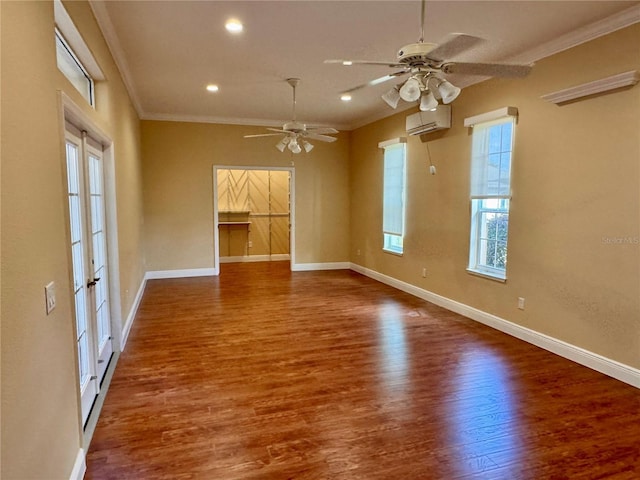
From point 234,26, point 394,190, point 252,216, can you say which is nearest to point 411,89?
point 234,26

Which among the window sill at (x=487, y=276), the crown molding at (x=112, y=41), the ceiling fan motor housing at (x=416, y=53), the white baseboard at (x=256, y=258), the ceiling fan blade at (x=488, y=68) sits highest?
the crown molding at (x=112, y=41)

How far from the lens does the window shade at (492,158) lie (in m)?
4.35

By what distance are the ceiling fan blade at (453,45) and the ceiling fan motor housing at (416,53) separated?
34 millimetres

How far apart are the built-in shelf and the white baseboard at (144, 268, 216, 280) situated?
6.20m

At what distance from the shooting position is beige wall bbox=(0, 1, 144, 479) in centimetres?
129

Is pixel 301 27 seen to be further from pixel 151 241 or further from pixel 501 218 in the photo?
pixel 151 241

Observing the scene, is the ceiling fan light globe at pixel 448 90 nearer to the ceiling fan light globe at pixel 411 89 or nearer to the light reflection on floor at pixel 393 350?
the ceiling fan light globe at pixel 411 89

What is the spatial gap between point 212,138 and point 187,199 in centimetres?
125

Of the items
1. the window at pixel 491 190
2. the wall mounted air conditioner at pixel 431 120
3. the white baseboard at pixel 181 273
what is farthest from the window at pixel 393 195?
→ the white baseboard at pixel 181 273

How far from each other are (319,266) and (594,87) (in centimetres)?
593

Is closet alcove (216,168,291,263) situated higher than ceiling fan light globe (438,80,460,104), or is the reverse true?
ceiling fan light globe (438,80,460,104)

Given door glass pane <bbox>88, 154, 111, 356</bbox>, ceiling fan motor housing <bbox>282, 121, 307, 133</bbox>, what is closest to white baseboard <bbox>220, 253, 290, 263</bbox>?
ceiling fan motor housing <bbox>282, 121, 307, 133</bbox>

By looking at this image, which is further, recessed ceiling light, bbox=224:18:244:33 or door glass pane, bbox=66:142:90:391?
recessed ceiling light, bbox=224:18:244:33

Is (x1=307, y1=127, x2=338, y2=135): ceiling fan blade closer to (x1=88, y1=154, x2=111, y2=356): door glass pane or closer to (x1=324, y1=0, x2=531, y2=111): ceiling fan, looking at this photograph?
(x1=324, y1=0, x2=531, y2=111): ceiling fan
